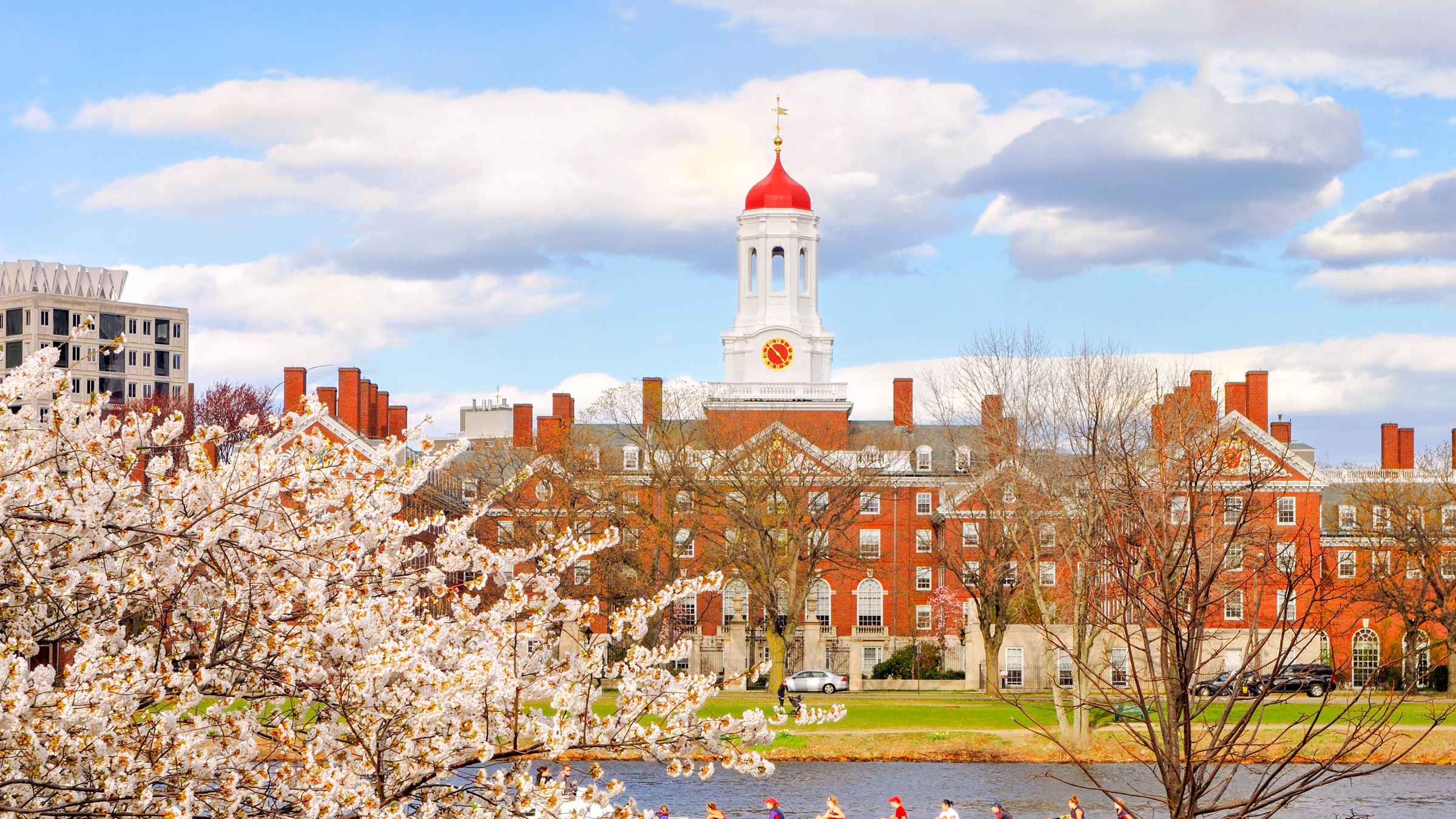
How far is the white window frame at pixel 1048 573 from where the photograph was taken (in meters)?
69.6

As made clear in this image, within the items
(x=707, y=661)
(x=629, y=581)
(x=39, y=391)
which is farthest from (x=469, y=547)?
(x=707, y=661)

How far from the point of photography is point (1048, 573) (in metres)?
80.6

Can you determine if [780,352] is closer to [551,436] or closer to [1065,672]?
[551,436]

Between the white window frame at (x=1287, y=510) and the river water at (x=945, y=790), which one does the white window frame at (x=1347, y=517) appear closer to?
the white window frame at (x=1287, y=510)

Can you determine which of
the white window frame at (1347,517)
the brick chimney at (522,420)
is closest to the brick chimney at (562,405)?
the brick chimney at (522,420)

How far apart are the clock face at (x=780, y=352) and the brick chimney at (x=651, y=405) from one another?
12698mm

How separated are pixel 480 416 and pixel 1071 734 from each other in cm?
5747

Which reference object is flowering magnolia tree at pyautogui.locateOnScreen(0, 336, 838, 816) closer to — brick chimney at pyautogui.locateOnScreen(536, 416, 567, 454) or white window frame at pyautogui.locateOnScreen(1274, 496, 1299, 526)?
brick chimney at pyautogui.locateOnScreen(536, 416, 567, 454)

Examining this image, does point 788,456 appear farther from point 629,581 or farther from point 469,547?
point 469,547

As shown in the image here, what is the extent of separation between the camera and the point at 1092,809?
45.9 meters

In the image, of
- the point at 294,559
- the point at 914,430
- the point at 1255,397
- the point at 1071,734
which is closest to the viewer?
the point at 294,559

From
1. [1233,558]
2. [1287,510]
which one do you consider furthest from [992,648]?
[1233,558]

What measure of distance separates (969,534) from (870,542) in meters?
8.66

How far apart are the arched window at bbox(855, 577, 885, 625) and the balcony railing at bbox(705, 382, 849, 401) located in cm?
1117
